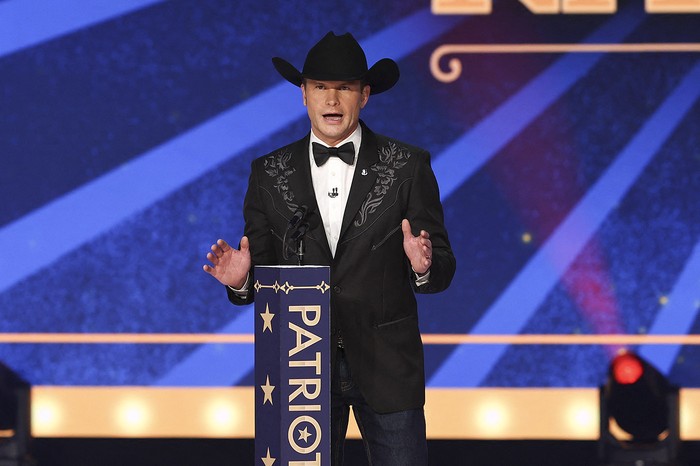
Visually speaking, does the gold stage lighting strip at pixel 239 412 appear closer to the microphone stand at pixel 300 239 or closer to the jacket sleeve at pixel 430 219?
the jacket sleeve at pixel 430 219

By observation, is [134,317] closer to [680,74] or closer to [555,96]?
[555,96]

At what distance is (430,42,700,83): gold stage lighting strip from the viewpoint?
4.21 meters

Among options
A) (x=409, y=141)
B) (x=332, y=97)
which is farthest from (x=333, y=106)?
(x=409, y=141)

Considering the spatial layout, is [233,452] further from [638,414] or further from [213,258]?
[213,258]

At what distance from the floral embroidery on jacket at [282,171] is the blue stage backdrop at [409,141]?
1.76 metres

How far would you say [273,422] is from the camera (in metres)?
2.11

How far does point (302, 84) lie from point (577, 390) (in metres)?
2.17

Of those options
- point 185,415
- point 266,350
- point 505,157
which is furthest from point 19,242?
point 266,350

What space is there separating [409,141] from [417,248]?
2.04 m

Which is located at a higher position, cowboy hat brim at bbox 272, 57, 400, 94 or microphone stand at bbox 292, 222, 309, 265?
cowboy hat brim at bbox 272, 57, 400, 94

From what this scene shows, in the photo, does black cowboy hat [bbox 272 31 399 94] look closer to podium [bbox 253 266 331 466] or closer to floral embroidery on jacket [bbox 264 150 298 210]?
floral embroidery on jacket [bbox 264 150 298 210]

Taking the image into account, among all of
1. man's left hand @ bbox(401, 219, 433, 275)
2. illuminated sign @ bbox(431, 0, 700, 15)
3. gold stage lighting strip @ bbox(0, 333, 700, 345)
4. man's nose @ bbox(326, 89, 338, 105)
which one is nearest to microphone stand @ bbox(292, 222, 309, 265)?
man's left hand @ bbox(401, 219, 433, 275)

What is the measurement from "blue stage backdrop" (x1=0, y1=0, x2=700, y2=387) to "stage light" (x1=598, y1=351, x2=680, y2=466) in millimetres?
245

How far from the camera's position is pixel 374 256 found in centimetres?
234
